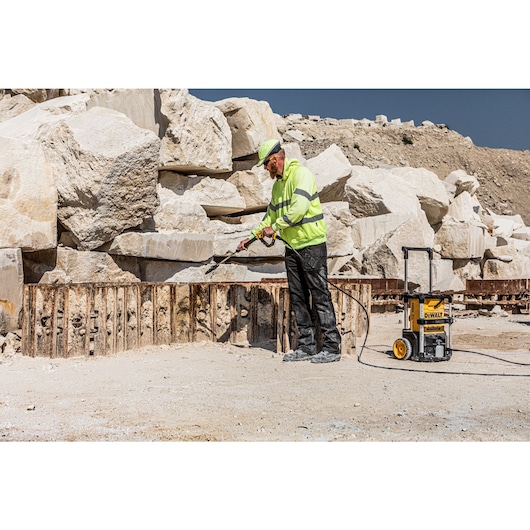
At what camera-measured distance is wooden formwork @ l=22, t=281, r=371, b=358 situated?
5820 millimetres

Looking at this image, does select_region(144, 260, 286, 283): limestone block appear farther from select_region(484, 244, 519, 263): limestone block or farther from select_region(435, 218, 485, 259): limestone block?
select_region(484, 244, 519, 263): limestone block

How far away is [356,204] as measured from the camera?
512 inches

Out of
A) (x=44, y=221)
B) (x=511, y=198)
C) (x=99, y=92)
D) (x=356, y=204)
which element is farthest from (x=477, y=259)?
(x=511, y=198)

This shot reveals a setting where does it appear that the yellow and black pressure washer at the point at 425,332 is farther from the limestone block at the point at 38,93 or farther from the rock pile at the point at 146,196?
the limestone block at the point at 38,93

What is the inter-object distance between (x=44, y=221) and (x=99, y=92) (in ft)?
7.52

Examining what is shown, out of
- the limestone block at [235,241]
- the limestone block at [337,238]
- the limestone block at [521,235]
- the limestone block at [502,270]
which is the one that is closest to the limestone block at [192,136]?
the limestone block at [235,241]

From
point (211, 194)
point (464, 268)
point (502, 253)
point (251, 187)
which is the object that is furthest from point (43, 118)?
point (502, 253)

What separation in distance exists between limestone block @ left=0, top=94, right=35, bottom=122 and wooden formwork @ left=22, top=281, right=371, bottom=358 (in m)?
4.22

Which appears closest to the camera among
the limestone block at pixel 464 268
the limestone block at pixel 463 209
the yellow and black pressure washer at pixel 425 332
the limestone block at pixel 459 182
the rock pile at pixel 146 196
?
the yellow and black pressure washer at pixel 425 332

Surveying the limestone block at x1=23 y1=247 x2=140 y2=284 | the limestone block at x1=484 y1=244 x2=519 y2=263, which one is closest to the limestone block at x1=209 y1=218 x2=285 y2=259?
the limestone block at x1=23 y1=247 x2=140 y2=284

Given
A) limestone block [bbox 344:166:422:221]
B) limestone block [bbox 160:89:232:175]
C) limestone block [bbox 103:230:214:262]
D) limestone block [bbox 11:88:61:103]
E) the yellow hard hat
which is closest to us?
the yellow hard hat

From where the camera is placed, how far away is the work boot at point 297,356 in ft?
19.1

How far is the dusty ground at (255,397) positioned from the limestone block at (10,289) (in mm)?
599

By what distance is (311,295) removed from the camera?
19.6 feet
